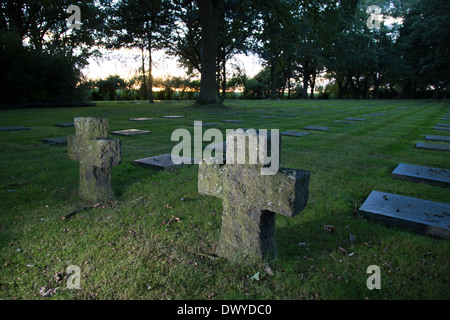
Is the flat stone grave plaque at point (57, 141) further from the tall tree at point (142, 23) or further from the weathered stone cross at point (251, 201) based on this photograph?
the tall tree at point (142, 23)

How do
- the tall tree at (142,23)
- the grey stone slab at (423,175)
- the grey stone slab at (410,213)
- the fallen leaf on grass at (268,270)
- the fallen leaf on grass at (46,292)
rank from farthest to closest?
the tall tree at (142,23) → the grey stone slab at (423,175) → the grey stone slab at (410,213) → the fallen leaf on grass at (268,270) → the fallen leaf on grass at (46,292)

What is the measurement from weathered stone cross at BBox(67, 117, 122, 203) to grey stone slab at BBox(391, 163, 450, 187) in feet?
13.7

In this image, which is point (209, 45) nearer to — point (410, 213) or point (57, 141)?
point (57, 141)

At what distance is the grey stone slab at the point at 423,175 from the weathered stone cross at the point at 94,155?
13.7ft

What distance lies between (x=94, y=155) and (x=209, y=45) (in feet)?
48.6

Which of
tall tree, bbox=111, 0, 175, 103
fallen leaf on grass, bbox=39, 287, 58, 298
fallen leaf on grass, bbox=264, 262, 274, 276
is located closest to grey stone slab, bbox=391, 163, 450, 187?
fallen leaf on grass, bbox=264, 262, 274, 276

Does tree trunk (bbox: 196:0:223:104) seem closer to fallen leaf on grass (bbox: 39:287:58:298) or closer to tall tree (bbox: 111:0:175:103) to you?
tall tree (bbox: 111:0:175:103)

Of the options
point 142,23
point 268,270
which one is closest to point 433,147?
point 268,270

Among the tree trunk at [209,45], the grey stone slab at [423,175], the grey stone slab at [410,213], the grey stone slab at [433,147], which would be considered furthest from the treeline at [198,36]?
the grey stone slab at [410,213]

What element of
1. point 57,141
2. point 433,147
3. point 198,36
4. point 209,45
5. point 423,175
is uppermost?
point 198,36

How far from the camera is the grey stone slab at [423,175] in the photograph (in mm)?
4005

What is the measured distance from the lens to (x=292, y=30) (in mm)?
14133

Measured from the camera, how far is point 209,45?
16.3 metres

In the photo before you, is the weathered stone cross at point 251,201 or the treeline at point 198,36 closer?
the weathered stone cross at point 251,201
